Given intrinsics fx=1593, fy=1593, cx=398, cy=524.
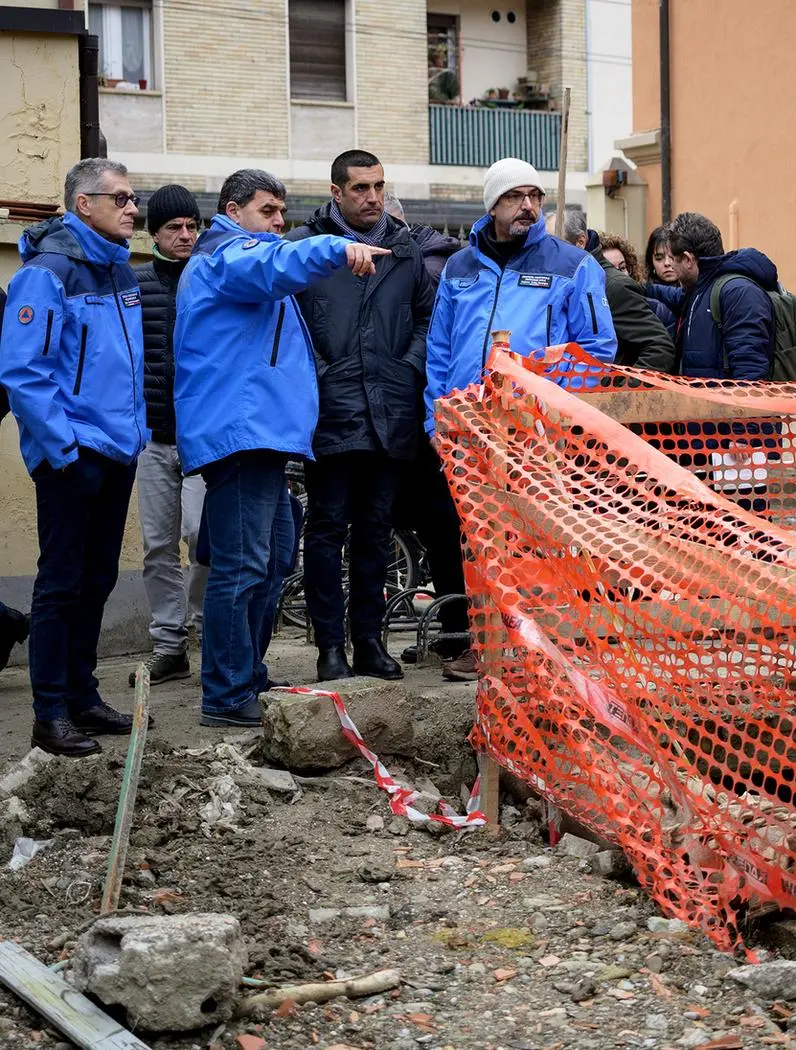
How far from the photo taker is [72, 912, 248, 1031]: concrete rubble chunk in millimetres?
3777

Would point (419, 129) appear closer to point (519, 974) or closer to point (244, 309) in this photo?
point (244, 309)

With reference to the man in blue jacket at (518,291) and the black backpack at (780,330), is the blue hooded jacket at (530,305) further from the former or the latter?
the black backpack at (780,330)

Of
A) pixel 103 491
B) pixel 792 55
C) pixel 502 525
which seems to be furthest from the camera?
pixel 792 55

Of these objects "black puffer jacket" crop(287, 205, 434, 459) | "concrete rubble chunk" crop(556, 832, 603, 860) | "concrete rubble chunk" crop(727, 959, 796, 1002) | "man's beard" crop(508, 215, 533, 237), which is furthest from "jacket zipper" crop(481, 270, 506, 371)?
"concrete rubble chunk" crop(727, 959, 796, 1002)

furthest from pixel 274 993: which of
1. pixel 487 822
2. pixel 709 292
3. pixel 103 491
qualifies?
pixel 709 292

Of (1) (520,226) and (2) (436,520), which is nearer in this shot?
(1) (520,226)

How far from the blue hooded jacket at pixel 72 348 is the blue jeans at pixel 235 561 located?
15.3 inches

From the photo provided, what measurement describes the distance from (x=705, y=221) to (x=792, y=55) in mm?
11078

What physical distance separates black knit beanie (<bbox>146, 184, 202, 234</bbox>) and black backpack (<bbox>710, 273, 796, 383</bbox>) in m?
2.35

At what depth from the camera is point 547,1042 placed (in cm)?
384

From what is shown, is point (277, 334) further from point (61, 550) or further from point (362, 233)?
point (61, 550)

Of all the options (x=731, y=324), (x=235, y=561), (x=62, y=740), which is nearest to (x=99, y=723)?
(x=62, y=740)

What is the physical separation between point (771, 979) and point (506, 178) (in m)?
3.62

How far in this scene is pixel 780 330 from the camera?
7.19 m
